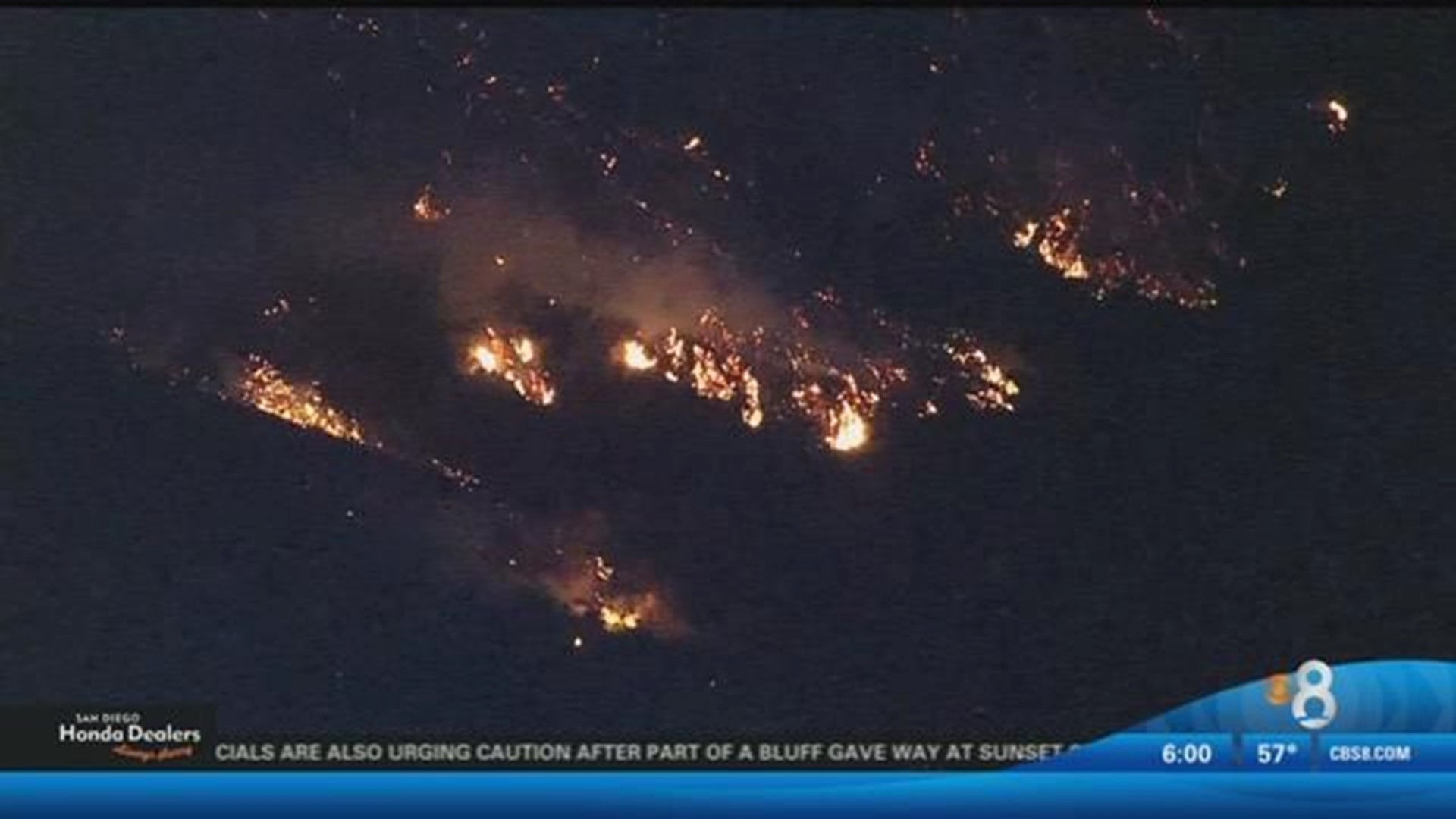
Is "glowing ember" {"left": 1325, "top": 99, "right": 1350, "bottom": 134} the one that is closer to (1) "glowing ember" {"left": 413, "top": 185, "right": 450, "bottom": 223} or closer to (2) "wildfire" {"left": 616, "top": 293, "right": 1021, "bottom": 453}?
(2) "wildfire" {"left": 616, "top": 293, "right": 1021, "bottom": 453}

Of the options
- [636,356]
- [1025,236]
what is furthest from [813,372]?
[1025,236]

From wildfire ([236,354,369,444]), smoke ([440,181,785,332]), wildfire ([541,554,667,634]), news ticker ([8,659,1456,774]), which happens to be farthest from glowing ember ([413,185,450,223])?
news ticker ([8,659,1456,774])

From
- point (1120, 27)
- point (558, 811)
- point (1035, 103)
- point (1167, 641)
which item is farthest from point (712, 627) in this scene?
point (1120, 27)

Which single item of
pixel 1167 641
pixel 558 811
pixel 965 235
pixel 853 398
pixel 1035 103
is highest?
pixel 1035 103

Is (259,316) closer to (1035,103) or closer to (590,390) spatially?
(590,390)

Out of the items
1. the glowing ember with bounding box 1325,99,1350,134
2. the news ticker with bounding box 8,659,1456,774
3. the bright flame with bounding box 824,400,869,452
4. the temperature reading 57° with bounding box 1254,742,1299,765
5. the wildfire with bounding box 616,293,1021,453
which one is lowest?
the temperature reading 57° with bounding box 1254,742,1299,765

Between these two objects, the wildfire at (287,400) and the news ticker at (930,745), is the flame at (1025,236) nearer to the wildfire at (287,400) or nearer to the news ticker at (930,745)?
the news ticker at (930,745)
